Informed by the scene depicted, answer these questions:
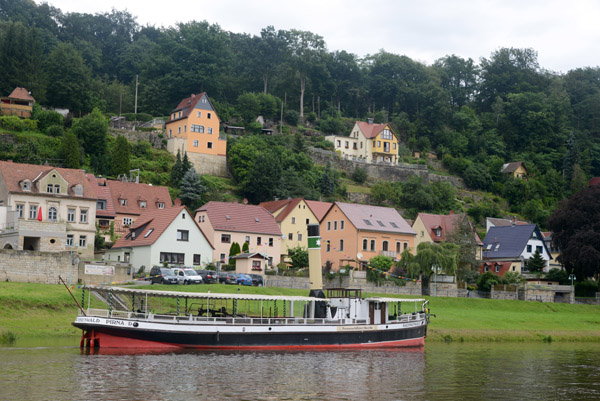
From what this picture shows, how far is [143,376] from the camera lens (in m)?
31.0

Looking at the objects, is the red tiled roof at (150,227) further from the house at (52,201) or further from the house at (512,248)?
the house at (512,248)

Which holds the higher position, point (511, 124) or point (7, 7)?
point (7, 7)

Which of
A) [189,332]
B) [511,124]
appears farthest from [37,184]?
[511,124]

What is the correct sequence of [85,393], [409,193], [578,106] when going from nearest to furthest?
[85,393] < [409,193] < [578,106]

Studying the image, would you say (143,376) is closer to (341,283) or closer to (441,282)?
(341,283)

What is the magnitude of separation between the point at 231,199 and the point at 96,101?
34.8 metres

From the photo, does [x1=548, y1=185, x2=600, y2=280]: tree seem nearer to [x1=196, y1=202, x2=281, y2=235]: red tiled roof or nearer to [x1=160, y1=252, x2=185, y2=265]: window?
[x1=196, y1=202, x2=281, y2=235]: red tiled roof

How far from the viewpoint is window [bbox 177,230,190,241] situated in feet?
232

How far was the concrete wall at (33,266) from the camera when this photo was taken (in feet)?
173

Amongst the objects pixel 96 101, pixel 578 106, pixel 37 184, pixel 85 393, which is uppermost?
pixel 578 106

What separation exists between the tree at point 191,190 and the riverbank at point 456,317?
35039mm

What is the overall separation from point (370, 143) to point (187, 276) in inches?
3085

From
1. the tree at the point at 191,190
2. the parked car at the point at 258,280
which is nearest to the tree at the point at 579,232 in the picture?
the parked car at the point at 258,280

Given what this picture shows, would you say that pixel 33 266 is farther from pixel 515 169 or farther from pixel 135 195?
pixel 515 169
